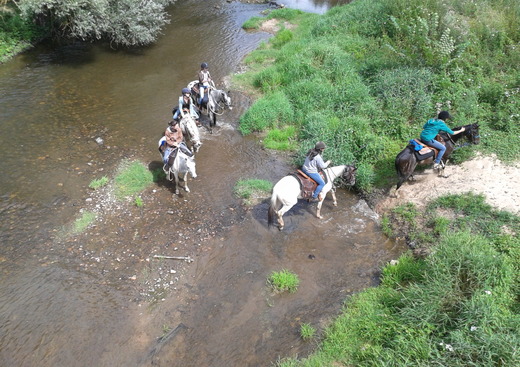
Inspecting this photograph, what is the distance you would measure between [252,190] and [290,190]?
2.02 m

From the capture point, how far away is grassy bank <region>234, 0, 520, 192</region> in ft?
37.6

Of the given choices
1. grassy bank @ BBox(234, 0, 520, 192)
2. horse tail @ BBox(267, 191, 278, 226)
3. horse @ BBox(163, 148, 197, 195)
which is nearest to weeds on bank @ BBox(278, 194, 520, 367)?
horse tail @ BBox(267, 191, 278, 226)

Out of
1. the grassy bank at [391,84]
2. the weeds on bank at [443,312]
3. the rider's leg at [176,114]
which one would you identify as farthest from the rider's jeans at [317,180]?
the rider's leg at [176,114]

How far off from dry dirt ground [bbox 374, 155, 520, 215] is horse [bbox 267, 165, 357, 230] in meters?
1.45

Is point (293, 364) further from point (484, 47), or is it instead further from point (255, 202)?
point (484, 47)

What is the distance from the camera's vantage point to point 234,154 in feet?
42.0

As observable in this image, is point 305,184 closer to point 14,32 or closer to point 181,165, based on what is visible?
point 181,165

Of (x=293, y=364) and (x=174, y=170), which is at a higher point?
(x=174, y=170)

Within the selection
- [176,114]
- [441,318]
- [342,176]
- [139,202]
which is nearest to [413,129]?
[342,176]

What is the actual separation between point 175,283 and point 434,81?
11706mm

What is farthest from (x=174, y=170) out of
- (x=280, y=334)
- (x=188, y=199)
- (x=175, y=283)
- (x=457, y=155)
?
(x=457, y=155)

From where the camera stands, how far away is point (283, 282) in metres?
7.89

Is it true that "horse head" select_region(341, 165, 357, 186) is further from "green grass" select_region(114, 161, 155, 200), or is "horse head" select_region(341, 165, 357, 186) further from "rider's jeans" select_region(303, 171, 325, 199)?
"green grass" select_region(114, 161, 155, 200)

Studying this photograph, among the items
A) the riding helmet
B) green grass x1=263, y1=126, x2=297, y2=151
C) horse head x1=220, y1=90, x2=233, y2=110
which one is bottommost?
green grass x1=263, y1=126, x2=297, y2=151
